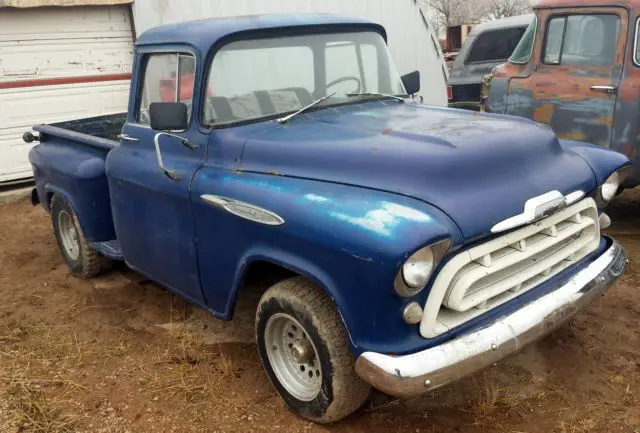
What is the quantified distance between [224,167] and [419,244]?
52.5 inches

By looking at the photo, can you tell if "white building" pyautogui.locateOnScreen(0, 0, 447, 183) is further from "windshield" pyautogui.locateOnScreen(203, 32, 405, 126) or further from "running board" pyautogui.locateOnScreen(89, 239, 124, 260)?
"windshield" pyautogui.locateOnScreen(203, 32, 405, 126)

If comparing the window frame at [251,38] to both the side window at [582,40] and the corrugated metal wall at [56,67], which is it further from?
the corrugated metal wall at [56,67]

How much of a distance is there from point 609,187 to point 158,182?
2540 mm

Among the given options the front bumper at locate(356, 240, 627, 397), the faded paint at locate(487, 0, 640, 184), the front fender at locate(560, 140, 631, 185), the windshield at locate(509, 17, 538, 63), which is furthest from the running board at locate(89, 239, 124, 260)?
the windshield at locate(509, 17, 538, 63)

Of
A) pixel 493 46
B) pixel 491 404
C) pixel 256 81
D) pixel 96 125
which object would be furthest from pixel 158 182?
pixel 493 46

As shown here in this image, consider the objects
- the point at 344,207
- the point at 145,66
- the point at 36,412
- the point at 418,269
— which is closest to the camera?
the point at 418,269

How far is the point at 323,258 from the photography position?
2537 millimetres

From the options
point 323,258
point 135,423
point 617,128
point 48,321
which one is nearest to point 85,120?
point 48,321

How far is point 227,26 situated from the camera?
11.4 ft

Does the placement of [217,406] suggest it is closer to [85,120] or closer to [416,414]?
[416,414]

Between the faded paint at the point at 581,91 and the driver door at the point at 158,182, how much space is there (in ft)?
11.2

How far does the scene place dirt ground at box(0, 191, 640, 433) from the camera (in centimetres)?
301

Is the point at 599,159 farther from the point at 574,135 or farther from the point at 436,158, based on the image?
the point at 574,135

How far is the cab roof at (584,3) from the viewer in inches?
196
